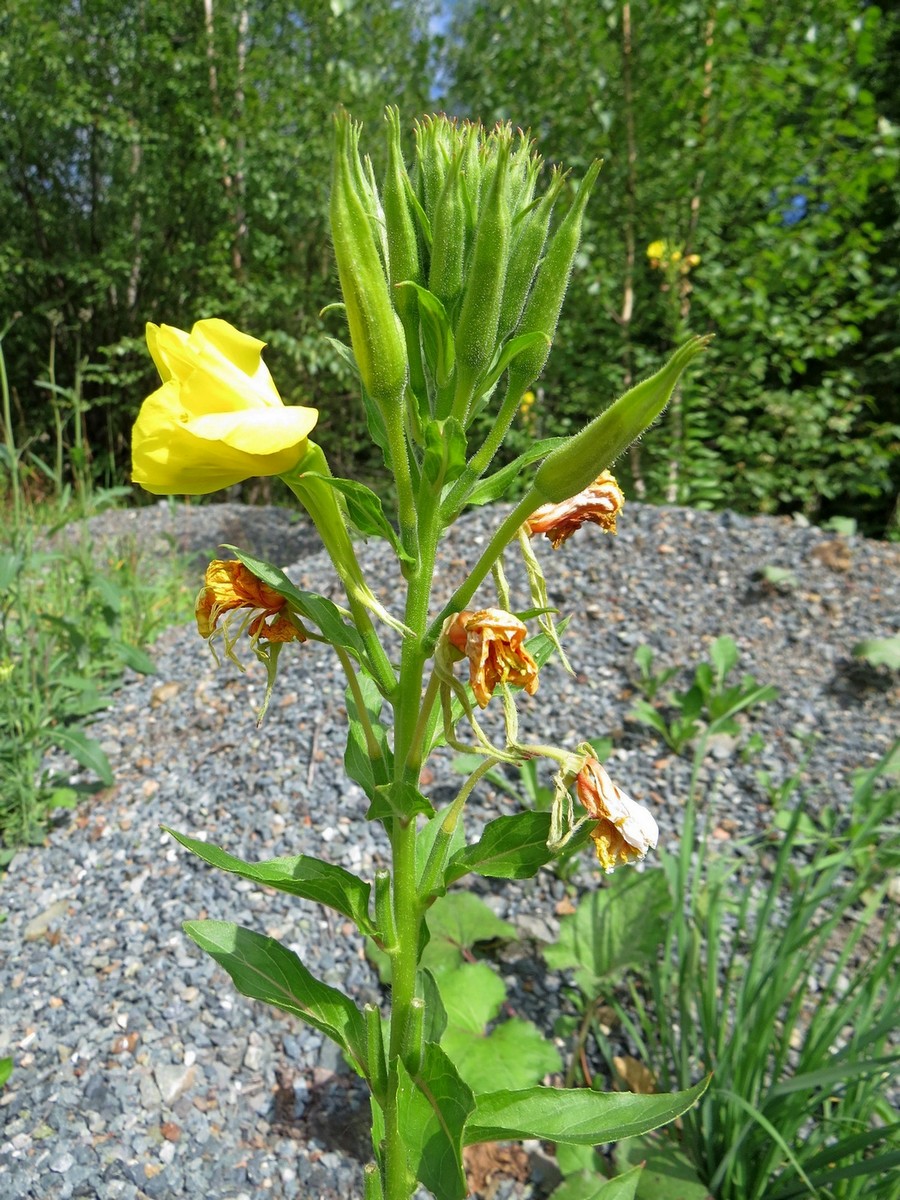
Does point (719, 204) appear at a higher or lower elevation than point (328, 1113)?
higher

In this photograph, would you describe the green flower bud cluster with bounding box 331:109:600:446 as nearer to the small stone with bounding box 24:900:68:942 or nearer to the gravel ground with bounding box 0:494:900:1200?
the gravel ground with bounding box 0:494:900:1200

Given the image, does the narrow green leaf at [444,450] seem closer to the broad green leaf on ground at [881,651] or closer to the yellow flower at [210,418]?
the yellow flower at [210,418]

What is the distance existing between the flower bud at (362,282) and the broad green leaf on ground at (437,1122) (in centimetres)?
82

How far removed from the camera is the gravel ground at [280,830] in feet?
5.08

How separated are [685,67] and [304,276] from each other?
474 cm

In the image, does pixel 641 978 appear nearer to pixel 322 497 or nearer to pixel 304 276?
pixel 322 497

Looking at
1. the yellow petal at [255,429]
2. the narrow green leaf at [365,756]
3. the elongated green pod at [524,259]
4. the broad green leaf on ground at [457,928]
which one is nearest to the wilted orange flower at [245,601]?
the narrow green leaf at [365,756]

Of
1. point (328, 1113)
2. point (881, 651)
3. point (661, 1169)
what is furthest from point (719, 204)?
point (328, 1113)

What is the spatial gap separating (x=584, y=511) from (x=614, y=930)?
117 centimetres

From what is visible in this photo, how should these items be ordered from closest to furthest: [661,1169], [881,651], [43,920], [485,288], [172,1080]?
[485,288], [661,1169], [172,1080], [43,920], [881,651]

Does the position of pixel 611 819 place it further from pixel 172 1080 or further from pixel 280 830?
pixel 280 830

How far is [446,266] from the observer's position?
2.99 ft

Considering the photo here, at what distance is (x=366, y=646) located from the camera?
98 centimetres

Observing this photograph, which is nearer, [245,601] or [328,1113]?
[245,601]
